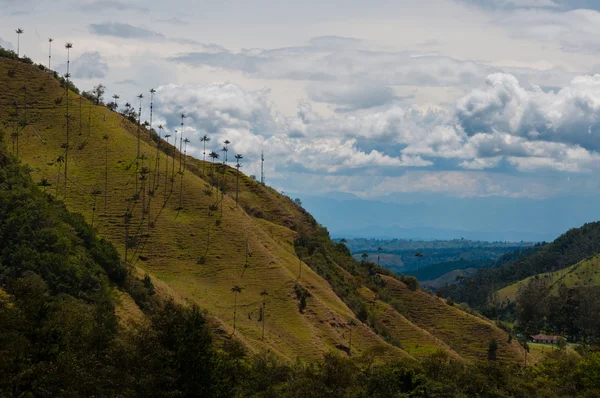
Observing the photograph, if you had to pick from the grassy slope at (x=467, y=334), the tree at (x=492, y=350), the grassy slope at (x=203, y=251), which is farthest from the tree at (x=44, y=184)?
the tree at (x=492, y=350)

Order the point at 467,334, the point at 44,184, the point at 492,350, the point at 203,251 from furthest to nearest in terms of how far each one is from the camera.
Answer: the point at 467,334, the point at 492,350, the point at 44,184, the point at 203,251

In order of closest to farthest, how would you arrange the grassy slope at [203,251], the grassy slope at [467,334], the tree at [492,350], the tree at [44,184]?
the grassy slope at [203,251] → the tree at [44,184] → the tree at [492,350] → the grassy slope at [467,334]

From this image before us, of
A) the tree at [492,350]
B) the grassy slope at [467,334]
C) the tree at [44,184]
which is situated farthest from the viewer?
the grassy slope at [467,334]

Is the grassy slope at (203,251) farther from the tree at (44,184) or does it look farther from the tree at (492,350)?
the tree at (492,350)

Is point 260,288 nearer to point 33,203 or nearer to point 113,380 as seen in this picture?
point 33,203

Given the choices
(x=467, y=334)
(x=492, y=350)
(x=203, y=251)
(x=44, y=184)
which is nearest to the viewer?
(x=203, y=251)

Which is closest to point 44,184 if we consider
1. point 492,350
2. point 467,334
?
point 467,334

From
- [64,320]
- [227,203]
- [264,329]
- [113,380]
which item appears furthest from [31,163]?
[113,380]

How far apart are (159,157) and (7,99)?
4748 cm

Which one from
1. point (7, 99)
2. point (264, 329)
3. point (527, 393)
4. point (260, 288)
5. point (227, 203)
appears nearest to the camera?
point (527, 393)

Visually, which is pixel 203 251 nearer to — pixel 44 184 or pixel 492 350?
pixel 44 184

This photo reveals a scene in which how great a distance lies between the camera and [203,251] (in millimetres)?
156000

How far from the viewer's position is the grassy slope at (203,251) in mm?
136250

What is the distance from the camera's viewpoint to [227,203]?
18262 cm
